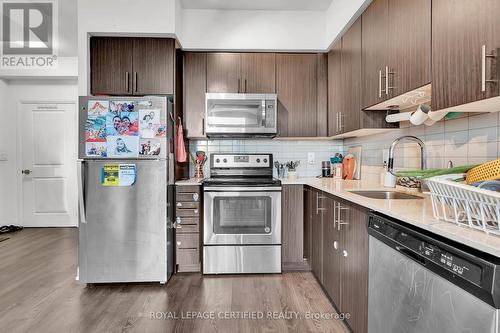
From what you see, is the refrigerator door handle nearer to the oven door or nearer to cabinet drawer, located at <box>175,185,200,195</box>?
cabinet drawer, located at <box>175,185,200,195</box>

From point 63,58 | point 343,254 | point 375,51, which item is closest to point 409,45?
point 375,51

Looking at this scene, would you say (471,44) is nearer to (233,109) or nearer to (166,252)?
(233,109)

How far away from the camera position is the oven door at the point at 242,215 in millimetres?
2748

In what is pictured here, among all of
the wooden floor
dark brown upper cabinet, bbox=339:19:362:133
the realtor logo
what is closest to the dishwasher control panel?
the wooden floor

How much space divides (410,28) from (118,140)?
2241 mm

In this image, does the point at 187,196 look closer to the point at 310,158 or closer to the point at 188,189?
the point at 188,189

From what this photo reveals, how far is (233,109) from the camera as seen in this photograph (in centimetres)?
296

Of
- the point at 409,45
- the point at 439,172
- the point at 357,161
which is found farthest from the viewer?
the point at 357,161

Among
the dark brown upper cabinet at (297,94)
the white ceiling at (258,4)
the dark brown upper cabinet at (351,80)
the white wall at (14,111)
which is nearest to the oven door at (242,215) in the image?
the dark brown upper cabinet at (297,94)

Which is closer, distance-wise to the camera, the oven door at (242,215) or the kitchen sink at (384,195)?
the kitchen sink at (384,195)

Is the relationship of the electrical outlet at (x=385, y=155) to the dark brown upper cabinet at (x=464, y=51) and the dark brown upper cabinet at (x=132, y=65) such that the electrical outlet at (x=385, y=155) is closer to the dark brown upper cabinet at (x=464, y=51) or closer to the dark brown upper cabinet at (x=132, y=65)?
the dark brown upper cabinet at (x=464, y=51)

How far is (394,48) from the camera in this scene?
69.9 inches

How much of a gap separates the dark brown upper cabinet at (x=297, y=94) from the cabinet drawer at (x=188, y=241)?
4.54ft

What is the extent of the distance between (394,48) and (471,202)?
122 centimetres
